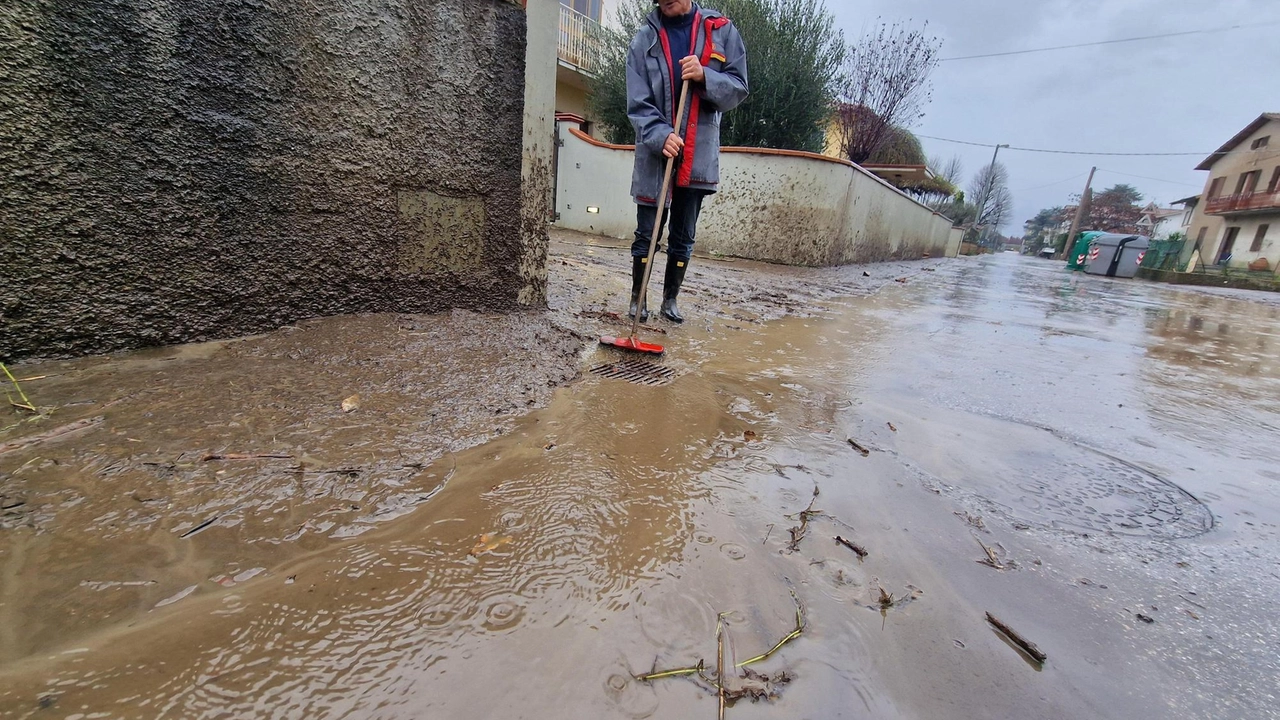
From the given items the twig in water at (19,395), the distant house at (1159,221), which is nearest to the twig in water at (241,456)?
the twig in water at (19,395)

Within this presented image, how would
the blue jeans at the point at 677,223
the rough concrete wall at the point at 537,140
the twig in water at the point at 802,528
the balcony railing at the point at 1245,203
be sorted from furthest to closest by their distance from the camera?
the balcony railing at the point at 1245,203 → the blue jeans at the point at 677,223 → the rough concrete wall at the point at 537,140 → the twig in water at the point at 802,528

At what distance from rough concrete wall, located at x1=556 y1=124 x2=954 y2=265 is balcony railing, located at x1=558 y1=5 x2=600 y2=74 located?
A: 14.0 feet

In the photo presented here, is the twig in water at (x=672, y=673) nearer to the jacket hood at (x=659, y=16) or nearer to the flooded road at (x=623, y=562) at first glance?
the flooded road at (x=623, y=562)

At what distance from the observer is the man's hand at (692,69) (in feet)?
8.40

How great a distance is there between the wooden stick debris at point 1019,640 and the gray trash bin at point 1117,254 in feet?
77.6

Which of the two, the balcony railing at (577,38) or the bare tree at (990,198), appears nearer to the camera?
the balcony railing at (577,38)

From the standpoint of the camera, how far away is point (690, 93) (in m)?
2.75

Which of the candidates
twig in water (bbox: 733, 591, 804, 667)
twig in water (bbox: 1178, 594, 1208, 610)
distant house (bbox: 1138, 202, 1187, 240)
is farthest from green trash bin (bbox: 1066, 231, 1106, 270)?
distant house (bbox: 1138, 202, 1187, 240)

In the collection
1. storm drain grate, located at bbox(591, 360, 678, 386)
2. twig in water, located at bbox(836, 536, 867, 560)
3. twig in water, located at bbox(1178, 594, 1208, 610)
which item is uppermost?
storm drain grate, located at bbox(591, 360, 678, 386)

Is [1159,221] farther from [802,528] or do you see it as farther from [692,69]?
[802,528]

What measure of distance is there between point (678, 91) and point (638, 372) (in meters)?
1.68

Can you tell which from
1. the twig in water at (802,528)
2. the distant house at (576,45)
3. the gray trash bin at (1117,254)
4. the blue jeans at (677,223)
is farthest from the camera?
the gray trash bin at (1117,254)

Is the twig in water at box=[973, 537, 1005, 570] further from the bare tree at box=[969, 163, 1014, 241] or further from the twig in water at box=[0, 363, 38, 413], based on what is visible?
the bare tree at box=[969, 163, 1014, 241]

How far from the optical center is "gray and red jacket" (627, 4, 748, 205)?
2693 mm
